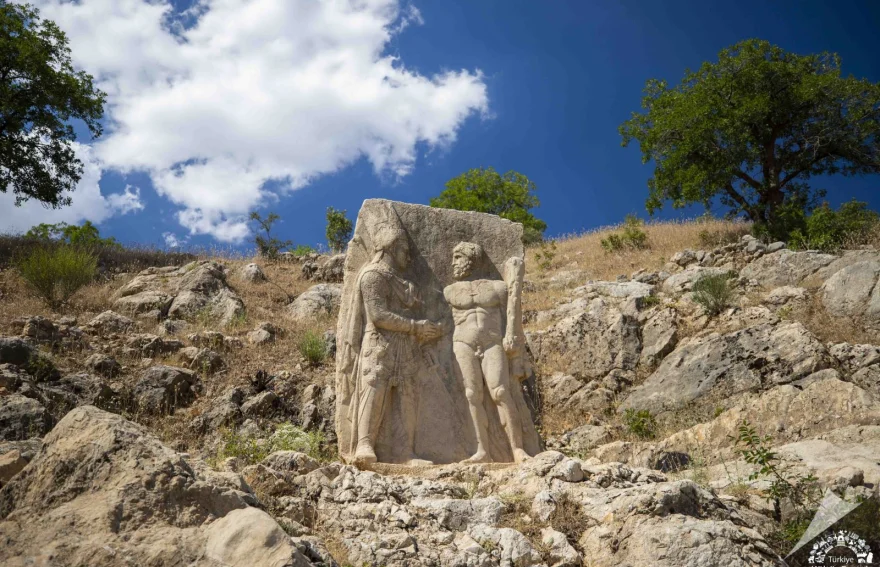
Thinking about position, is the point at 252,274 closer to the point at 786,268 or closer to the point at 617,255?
the point at 617,255

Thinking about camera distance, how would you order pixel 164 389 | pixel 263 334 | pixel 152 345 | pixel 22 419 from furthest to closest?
pixel 263 334 → pixel 152 345 → pixel 164 389 → pixel 22 419

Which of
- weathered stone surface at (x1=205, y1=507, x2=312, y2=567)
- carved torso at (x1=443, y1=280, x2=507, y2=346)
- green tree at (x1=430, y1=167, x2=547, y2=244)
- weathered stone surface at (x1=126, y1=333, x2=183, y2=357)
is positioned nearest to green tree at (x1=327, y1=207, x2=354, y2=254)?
green tree at (x1=430, y1=167, x2=547, y2=244)

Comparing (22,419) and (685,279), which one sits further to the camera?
(685,279)

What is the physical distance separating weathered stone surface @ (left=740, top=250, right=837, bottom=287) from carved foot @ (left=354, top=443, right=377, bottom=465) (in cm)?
1008

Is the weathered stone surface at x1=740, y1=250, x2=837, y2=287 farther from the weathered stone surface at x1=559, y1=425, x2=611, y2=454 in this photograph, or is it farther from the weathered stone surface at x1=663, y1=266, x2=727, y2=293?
the weathered stone surface at x1=559, y1=425, x2=611, y2=454

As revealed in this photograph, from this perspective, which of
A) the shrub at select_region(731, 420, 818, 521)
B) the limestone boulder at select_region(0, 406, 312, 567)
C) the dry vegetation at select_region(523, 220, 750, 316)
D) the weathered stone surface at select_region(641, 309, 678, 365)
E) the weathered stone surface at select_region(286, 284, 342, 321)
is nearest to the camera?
the limestone boulder at select_region(0, 406, 312, 567)

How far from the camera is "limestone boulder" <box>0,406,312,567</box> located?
3.79 m

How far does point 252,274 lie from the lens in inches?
736

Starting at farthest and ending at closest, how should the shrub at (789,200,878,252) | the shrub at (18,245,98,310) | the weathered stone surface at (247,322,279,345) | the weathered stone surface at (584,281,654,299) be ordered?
the shrub at (789,200,878,252), the weathered stone surface at (584,281,654,299), the shrub at (18,245,98,310), the weathered stone surface at (247,322,279,345)

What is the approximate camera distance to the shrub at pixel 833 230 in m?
17.1

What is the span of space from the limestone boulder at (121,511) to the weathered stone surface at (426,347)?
3.74 meters

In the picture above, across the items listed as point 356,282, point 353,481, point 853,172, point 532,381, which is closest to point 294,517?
point 353,481

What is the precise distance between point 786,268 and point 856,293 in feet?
8.93

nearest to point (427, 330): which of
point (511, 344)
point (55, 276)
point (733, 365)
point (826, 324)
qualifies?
point (511, 344)
